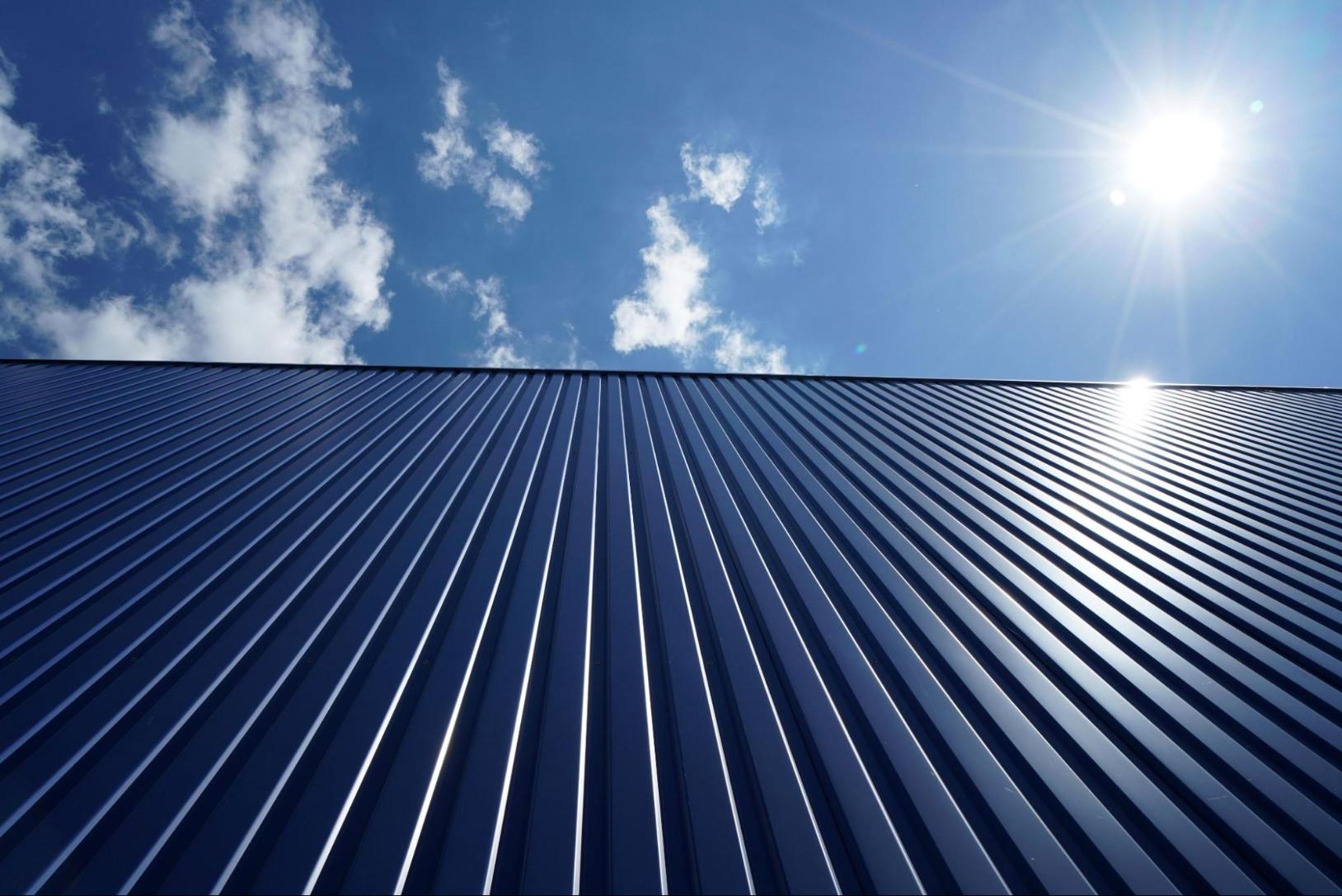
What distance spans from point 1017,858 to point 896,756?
0.40 meters

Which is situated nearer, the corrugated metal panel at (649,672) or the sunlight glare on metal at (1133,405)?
the corrugated metal panel at (649,672)

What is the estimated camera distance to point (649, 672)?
2.31 meters

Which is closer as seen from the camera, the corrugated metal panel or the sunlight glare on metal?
the corrugated metal panel

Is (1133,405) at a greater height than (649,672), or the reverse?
(1133,405)

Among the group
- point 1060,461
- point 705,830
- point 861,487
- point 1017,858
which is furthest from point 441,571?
point 1060,461

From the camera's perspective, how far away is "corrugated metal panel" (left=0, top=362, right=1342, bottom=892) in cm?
164

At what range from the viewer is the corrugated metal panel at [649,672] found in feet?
5.39

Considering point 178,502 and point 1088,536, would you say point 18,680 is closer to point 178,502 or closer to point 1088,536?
point 178,502

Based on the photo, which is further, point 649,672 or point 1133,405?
point 1133,405

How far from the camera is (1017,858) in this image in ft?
5.43

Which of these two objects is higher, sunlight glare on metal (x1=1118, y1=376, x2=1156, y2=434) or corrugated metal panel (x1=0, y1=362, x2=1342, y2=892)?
sunlight glare on metal (x1=1118, y1=376, x2=1156, y2=434)

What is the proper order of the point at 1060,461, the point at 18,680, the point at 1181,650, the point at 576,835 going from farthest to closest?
the point at 1060,461 < the point at 1181,650 < the point at 18,680 < the point at 576,835

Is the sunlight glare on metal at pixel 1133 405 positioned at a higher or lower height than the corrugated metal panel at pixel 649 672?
higher

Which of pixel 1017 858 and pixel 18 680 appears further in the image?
pixel 18 680
